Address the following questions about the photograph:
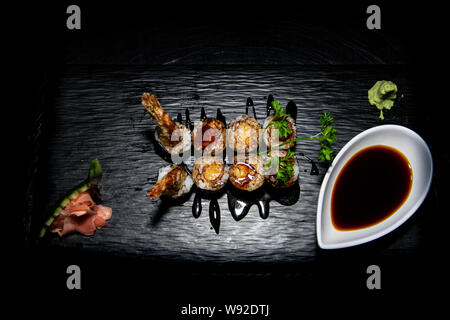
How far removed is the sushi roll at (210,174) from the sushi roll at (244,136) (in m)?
0.12

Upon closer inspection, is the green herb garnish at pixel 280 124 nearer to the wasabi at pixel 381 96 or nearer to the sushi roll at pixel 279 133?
the sushi roll at pixel 279 133

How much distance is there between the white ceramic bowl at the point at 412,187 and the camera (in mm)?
1800

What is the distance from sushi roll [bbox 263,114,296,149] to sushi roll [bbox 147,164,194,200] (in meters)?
0.45

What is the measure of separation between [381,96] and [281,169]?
2.40 feet

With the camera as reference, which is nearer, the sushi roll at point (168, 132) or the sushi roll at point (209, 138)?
the sushi roll at point (168, 132)

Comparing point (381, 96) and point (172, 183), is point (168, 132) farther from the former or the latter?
point (381, 96)

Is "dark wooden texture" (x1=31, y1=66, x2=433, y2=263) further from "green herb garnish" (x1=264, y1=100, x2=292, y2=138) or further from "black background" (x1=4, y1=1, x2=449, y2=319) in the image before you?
"green herb garnish" (x1=264, y1=100, x2=292, y2=138)

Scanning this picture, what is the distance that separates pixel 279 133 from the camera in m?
1.84

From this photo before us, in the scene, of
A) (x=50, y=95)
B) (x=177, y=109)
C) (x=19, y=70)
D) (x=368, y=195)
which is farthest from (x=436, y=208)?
(x=19, y=70)

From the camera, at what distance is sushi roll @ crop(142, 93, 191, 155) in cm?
176

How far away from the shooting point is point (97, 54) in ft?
7.11

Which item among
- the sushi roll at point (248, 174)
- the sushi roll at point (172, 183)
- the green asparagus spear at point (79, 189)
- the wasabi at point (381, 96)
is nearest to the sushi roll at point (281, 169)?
the sushi roll at point (248, 174)

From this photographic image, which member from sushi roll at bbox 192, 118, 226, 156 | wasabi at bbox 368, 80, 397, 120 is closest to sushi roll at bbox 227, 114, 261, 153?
sushi roll at bbox 192, 118, 226, 156

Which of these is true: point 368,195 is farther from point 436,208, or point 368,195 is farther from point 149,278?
point 149,278
